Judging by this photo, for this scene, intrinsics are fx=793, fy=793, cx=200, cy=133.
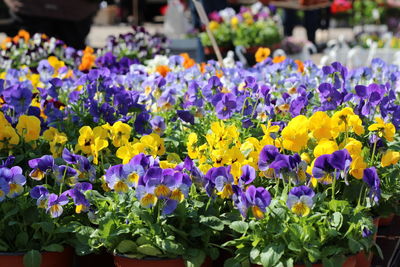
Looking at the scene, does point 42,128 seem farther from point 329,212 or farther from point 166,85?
point 329,212

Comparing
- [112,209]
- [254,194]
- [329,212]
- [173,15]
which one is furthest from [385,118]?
[173,15]

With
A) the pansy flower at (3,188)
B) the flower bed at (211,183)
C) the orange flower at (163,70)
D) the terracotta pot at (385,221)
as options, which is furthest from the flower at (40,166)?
the orange flower at (163,70)

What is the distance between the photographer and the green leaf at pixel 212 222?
6.44ft

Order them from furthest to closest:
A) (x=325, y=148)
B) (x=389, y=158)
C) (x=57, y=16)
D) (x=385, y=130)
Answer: (x=57, y=16)
(x=385, y=130)
(x=389, y=158)
(x=325, y=148)

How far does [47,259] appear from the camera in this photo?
82.5 inches

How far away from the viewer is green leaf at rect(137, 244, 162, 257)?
76.4 inches

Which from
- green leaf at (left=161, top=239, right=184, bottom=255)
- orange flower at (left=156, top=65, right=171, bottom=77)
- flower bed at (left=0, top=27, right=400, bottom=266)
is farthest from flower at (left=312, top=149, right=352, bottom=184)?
orange flower at (left=156, top=65, right=171, bottom=77)

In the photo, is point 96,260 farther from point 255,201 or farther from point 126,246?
point 255,201

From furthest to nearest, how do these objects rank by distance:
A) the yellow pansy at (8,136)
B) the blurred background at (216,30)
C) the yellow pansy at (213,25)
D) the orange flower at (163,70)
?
the yellow pansy at (213,25) → the blurred background at (216,30) → the orange flower at (163,70) → the yellow pansy at (8,136)

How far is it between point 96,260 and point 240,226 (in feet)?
1.91

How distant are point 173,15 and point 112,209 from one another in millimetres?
7137

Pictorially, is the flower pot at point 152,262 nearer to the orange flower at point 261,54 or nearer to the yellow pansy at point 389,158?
the yellow pansy at point 389,158

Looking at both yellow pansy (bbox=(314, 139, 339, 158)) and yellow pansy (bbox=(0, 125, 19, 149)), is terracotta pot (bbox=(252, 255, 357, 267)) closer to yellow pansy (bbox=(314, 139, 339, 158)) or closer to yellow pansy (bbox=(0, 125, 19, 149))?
yellow pansy (bbox=(314, 139, 339, 158))

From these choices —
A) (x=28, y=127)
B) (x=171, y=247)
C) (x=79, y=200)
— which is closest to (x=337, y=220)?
(x=171, y=247)
